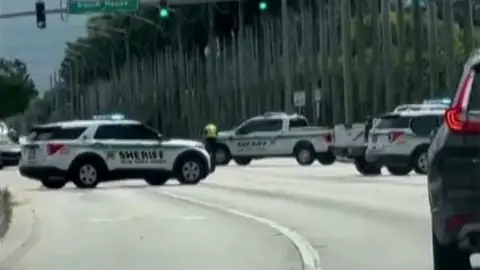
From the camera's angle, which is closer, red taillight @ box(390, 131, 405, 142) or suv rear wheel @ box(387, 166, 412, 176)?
red taillight @ box(390, 131, 405, 142)

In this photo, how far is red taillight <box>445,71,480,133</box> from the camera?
11.6 meters

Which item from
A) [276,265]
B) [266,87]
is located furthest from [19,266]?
[266,87]

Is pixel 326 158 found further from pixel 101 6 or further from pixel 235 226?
pixel 235 226

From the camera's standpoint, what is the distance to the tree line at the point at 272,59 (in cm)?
6769

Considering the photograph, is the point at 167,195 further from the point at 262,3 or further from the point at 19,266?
the point at 262,3

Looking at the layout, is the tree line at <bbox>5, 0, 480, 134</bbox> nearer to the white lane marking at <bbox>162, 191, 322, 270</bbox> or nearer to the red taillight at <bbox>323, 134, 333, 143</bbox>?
the red taillight at <bbox>323, 134, 333, 143</bbox>

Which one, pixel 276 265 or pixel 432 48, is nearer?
pixel 276 265

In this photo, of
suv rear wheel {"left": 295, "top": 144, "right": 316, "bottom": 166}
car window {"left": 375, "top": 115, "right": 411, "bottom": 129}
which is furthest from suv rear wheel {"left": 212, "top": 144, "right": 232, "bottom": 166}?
car window {"left": 375, "top": 115, "right": 411, "bottom": 129}

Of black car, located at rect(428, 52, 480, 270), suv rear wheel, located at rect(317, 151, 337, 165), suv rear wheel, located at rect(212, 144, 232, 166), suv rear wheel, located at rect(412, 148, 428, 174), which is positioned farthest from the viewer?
suv rear wheel, located at rect(212, 144, 232, 166)

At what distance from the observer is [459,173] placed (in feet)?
37.8

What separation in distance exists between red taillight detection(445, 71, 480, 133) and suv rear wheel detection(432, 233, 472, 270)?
1052mm

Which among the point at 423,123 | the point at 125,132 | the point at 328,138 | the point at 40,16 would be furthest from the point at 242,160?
the point at 423,123

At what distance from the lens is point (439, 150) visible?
11734 millimetres

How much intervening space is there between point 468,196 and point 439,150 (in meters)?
0.48
